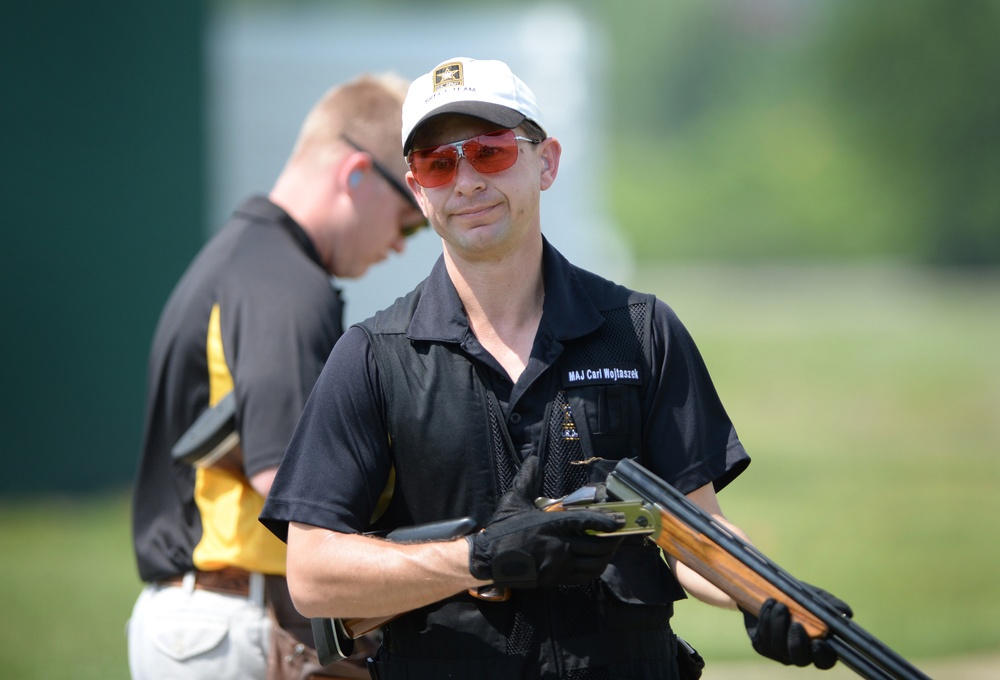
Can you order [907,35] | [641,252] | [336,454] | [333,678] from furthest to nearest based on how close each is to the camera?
1. [641,252]
2. [907,35]
3. [333,678]
4. [336,454]

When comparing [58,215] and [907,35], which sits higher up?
[907,35]

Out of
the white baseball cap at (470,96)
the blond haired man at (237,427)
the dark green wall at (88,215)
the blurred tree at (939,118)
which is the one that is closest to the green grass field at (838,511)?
the dark green wall at (88,215)

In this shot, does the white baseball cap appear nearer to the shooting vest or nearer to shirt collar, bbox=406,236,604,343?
shirt collar, bbox=406,236,604,343

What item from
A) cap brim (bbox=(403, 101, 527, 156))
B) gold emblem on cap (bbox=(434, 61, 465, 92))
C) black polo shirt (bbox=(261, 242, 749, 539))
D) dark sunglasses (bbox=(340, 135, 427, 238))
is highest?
gold emblem on cap (bbox=(434, 61, 465, 92))

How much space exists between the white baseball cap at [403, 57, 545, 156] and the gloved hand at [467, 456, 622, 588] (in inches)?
36.9

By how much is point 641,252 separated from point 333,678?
54.8 m

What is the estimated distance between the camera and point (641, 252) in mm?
57750

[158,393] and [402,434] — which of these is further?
[158,393]

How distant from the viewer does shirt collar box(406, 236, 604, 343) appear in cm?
291

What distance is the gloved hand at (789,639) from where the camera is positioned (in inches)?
106

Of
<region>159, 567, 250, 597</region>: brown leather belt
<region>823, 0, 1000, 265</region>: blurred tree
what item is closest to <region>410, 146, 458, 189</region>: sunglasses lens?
<region>159, 567, 250, 597</region>: brown leather belt

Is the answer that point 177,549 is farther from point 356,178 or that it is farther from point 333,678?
point 356,178

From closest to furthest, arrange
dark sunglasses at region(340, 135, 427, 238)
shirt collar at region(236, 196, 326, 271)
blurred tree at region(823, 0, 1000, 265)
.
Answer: shirt collar at region(236, 196, 326, 271), dark sunglasses at region(340, 135, 427, 238), blurred tree at region(823, 0, 1000, 265)

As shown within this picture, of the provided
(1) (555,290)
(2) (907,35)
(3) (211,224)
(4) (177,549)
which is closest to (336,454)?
(1) (555,290)
